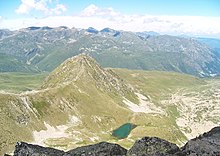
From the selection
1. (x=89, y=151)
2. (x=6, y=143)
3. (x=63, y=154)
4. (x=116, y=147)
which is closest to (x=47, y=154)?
(x=63, y=154)

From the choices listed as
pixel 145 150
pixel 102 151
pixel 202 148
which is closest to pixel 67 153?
pixel 102 151

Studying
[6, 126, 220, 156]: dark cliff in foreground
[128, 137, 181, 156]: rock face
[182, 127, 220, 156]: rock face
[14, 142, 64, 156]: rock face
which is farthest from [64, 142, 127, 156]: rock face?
[182, 127, 220, 156]: rock face

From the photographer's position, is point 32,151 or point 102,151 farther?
point 102,151

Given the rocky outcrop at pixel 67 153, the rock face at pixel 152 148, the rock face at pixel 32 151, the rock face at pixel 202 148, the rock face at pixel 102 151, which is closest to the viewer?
the rock face at pixel 202 148

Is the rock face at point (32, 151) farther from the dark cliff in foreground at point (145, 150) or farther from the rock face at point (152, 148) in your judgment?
the rock face at point (152, 148)

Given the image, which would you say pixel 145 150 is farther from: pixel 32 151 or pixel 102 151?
pixel 32 151

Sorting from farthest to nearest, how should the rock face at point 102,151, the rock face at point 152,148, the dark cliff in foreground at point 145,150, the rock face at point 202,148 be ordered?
the rock face at point 152,148 < the rock face at point 102,151 < the dark cliff in foreground at point 145,150 < the rock face at point 202,148

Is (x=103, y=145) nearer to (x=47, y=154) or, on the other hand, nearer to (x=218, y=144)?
(x=47, y=154)

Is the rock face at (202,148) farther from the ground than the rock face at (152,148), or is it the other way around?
the rock face at (202,148)

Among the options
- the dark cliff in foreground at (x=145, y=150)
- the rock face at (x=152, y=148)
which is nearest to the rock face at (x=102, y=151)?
the dark cliff in foreground at (x=145, y=150)

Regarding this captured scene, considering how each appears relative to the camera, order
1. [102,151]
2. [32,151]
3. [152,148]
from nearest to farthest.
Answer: [32,151], [102,151], [152,148]
